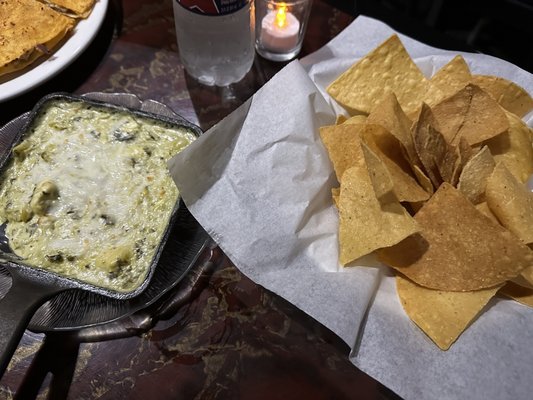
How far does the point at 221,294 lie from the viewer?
1.16 m

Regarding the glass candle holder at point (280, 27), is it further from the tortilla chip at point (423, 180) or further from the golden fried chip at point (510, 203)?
the golden fried chip at point (510, 203)

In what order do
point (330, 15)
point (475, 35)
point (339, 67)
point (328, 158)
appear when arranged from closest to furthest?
point (328, 158) < point (339, 67) < point (330, 15) < point (475, 35)

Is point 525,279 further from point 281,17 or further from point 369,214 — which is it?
point 281,17

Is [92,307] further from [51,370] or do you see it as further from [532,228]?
[532,228]

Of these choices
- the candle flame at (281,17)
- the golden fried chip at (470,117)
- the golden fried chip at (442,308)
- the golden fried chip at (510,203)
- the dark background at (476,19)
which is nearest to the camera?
the golden fried chip at (442,308)

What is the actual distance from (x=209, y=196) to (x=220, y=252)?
149 millimetres

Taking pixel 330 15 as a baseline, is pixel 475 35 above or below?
below

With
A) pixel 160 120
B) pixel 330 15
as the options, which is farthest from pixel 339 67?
pixel 160 120

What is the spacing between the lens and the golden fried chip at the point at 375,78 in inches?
52.0

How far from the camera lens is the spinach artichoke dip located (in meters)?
1.06

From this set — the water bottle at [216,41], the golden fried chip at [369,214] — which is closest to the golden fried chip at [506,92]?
the golden fried chip at [369,214]

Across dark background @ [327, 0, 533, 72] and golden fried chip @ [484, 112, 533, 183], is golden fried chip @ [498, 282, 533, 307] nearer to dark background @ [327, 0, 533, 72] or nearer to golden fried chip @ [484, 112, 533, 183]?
golden fried chip @ [484, 112, 533, 183]

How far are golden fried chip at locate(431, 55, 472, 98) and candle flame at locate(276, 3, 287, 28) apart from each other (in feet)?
1.49

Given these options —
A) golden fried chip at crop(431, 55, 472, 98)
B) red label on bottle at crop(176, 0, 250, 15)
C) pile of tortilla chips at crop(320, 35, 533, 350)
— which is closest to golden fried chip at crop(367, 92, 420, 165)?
pile of tortilla chips at crop(320, 35, 533, 350)
